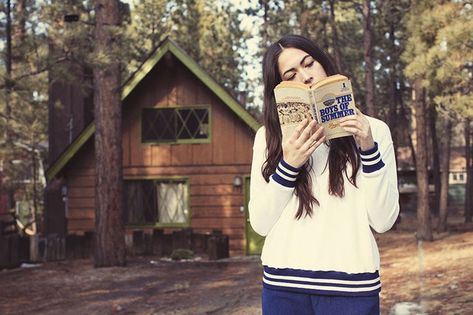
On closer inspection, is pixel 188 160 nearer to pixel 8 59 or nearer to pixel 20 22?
pixel 8 59

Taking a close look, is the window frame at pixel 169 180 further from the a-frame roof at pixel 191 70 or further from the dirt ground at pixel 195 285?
the a-frame roof at pixel 191 70

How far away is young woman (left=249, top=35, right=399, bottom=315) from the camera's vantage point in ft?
7.09

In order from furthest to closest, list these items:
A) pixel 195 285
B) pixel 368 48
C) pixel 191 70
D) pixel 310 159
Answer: pixel 368 48 → pixel 191 70 → pixel 195 285 → pixel 310 159

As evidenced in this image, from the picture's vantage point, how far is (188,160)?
58.6 ft

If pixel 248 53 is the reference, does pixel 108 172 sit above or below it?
below

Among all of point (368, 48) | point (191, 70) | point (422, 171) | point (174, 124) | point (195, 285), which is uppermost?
point (368, 48)

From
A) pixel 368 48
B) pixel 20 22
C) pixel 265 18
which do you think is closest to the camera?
pixel 20 22

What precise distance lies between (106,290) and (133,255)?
5.67 m

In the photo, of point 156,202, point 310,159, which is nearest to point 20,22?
point 156,202

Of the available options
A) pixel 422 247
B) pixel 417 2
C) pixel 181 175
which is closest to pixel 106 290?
pixel 181 175

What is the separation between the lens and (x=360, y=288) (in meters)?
2.15

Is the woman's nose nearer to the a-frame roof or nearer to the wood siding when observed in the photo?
the a-frame roof

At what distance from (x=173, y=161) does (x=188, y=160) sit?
0.50 meters

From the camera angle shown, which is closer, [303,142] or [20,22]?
[303,142]
